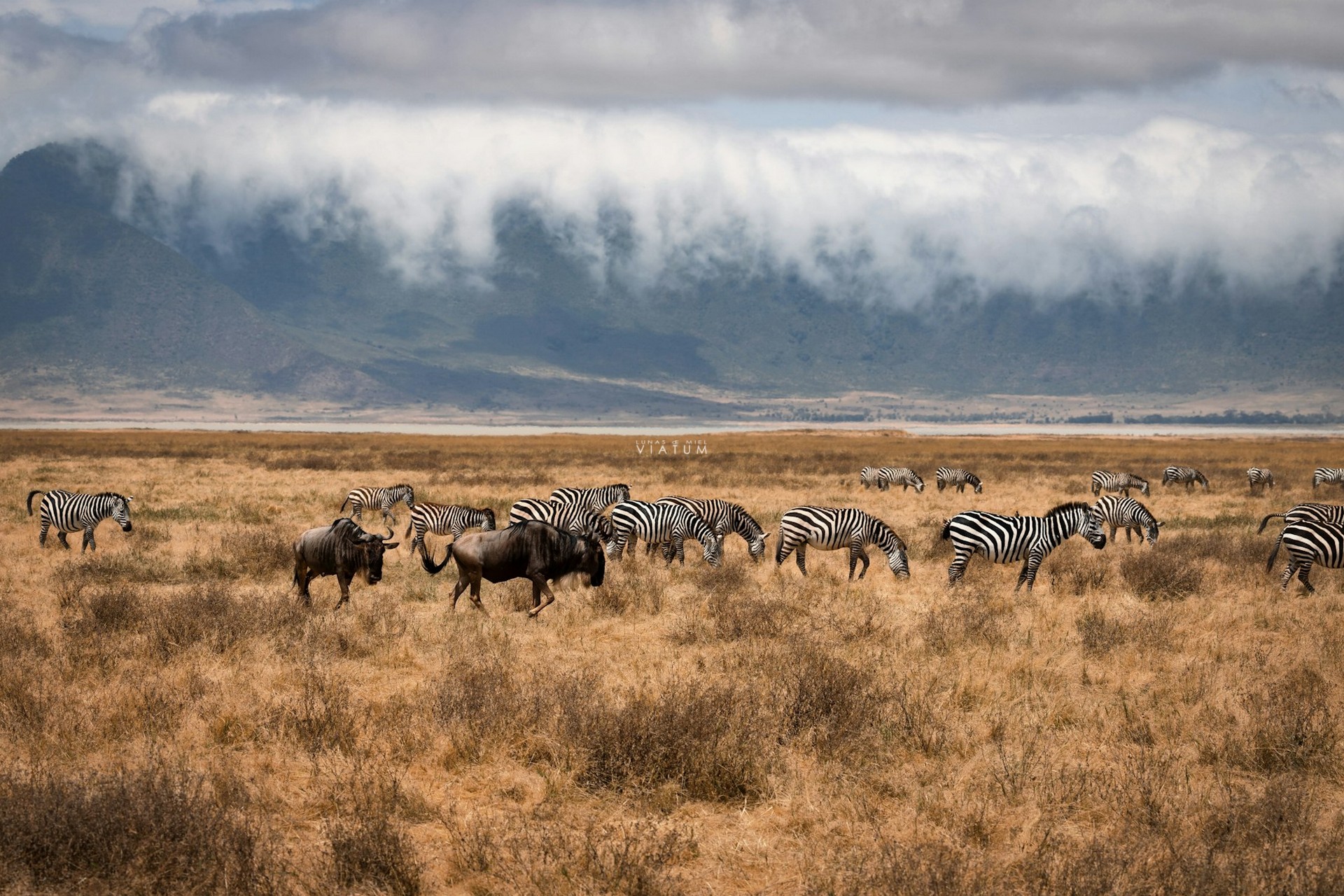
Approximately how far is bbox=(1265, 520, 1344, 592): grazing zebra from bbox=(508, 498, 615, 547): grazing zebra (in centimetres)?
1076

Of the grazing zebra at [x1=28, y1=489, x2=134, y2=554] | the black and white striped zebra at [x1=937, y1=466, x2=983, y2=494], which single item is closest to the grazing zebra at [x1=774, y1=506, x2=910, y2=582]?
the grazing zebra at [x1=28, y1=489, x2=134, y2=554]

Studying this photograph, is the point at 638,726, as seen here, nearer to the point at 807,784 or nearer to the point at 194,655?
the point at 807,784

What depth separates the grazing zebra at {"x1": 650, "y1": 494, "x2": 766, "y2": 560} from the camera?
21.2 metres

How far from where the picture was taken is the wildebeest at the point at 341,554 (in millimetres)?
16016

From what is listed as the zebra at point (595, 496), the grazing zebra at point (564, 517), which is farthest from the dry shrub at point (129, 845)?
the zebra at point (595, 496)

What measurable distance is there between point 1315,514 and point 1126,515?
5.30m

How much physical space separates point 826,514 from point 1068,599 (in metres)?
4.12

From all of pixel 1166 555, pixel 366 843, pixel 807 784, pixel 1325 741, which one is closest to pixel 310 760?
pixel 366 843

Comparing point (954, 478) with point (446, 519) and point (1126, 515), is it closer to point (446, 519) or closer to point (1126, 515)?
point (1126, 515)

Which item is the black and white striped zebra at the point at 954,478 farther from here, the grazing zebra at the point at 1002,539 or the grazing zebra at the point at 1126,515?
the grazing zebra at the point at 1002,539

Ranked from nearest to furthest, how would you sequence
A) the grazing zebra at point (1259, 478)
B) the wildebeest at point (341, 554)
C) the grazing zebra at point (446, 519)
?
the wildebeest at point (341, 554) → the grazing zebra at point (446, 519) → the grazing zebra at point (1259, 478)

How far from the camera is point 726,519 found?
2178cm

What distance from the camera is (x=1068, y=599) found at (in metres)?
17.7

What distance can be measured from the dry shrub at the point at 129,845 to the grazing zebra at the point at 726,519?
13.9m
